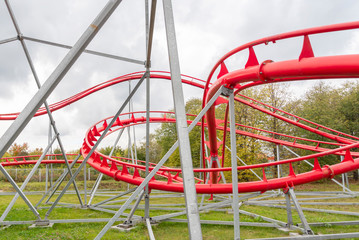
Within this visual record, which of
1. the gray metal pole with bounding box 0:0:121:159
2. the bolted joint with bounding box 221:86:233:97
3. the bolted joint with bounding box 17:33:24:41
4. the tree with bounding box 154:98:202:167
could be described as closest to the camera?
the gray metal pole with bounding box 0:0:121:159

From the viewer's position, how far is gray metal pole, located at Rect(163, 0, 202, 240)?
1.60m

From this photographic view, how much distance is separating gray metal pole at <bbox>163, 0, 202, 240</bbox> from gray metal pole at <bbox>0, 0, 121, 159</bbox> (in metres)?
0.49

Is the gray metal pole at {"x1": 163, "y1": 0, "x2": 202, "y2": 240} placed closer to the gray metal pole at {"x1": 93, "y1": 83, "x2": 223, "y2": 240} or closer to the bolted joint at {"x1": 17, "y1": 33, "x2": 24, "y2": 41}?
the gray metal pole at {"x1": 93, "y1": 83, "x2": 223, "y2": 240}

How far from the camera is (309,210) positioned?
8.92m

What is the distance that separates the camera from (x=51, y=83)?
1.90m

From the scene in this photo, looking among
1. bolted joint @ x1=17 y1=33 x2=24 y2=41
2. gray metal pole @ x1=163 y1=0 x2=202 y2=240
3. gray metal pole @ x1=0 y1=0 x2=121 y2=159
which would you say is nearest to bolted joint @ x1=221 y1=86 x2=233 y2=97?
gray metal pole @ x1=163 y1=0 x2=202 y2=240

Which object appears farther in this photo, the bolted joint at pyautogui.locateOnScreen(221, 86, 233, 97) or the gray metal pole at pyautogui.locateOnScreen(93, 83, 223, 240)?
the bolted joint at pyautogui.locateOnScreen(221, 86, 233, 97)

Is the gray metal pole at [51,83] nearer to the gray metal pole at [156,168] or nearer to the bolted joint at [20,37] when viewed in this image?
the gray metal pole at [156,168]

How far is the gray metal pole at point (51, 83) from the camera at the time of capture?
1.78 meters

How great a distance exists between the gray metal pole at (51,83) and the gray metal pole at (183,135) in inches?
19.1

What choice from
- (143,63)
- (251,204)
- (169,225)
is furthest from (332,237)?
(251,204)

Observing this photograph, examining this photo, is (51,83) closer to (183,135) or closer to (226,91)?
(183,135)

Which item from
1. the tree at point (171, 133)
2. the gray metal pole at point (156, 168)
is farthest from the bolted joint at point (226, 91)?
the tree at point (171, 133)

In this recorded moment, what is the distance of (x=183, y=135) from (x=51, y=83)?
1.00 meters
